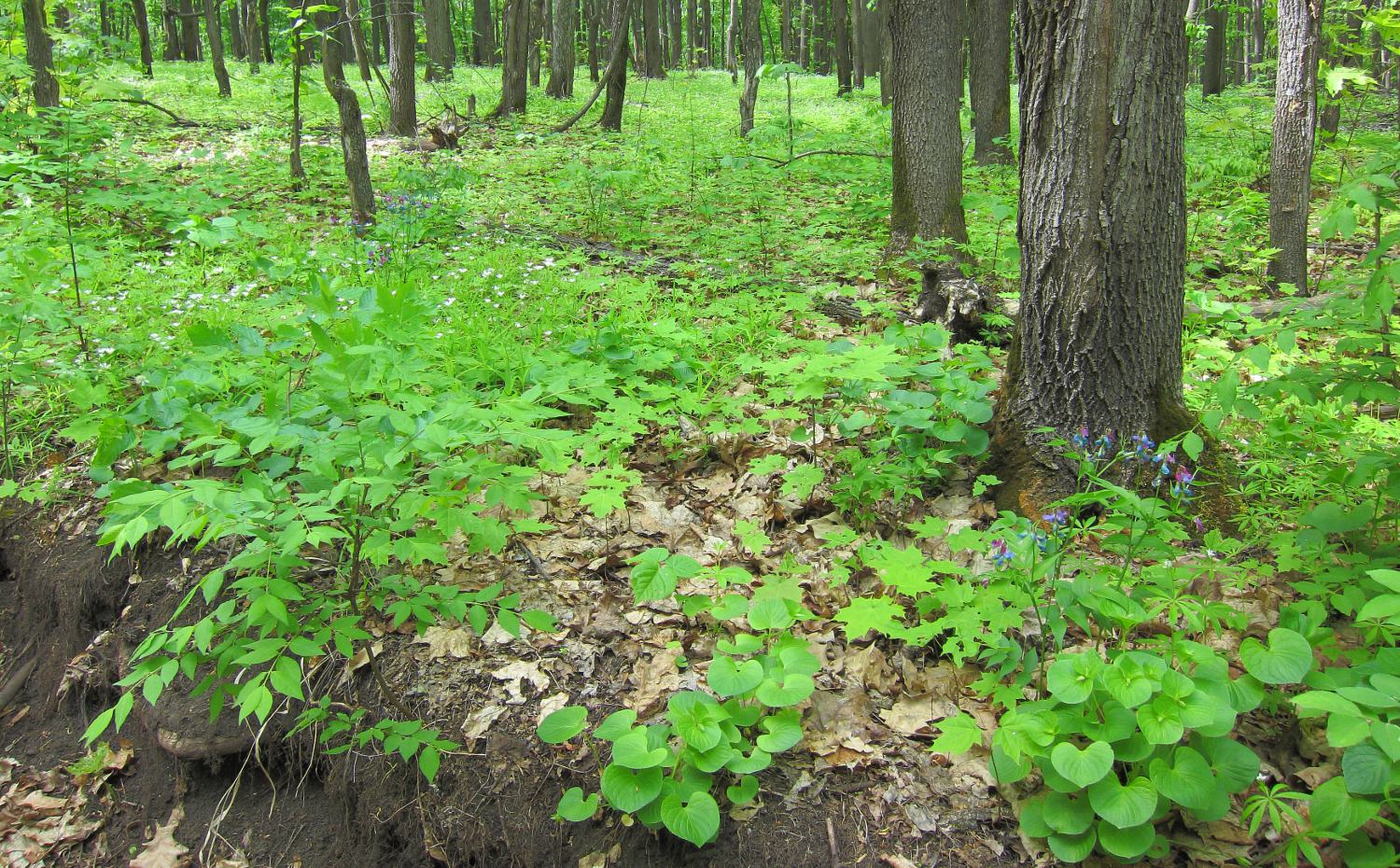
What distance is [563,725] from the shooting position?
2229 millimetres

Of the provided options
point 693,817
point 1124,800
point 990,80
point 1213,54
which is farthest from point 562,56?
point 1124,800

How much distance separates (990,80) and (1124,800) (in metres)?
9.30

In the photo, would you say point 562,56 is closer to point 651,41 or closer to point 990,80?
point 651,41

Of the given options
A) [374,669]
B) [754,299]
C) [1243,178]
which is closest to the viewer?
[374,669]

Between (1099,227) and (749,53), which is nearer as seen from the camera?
(1099,227)

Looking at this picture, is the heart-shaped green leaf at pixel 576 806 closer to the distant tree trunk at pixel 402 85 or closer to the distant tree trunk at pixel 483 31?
the distant tree trunk at pixel 402 85

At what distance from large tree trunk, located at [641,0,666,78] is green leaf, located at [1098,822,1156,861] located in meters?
21.6

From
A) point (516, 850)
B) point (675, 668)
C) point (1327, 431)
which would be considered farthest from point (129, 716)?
point (1327, 431)

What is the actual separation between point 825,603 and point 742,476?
2.95 feet

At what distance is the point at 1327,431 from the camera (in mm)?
2869

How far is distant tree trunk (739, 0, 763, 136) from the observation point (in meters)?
10.2

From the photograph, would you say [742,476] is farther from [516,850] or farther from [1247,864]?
[1247,864]

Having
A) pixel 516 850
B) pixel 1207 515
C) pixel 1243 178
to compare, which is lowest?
pixel 516 850

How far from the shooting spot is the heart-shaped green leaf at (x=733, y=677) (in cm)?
215
